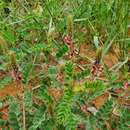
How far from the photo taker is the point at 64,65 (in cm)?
176

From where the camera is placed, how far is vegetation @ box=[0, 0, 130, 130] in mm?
1652

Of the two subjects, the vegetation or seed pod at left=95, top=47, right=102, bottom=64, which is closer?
seed pod at left=95, top=47, right=102, bottom=64

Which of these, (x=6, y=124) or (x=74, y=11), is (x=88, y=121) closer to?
(x=6, y=124)

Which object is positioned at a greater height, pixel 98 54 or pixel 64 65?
pixel 98 54

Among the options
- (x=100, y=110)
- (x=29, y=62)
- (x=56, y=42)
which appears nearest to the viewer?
(x=100, y=110)

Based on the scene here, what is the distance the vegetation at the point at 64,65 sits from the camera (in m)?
1.65

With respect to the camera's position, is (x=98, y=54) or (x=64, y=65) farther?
(x=64, y=65)

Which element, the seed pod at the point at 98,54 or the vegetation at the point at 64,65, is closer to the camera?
the seed pod at the point at 98,54

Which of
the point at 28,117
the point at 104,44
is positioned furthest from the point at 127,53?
the point at 28,117

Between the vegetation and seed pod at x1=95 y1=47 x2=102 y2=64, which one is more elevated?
seed pod at x1=95 y1=47 x2=102 y2=64

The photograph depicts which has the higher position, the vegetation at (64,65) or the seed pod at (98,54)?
the seed pod at (98,54)

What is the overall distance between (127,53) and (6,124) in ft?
2.68

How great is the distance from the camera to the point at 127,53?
2.19 metres

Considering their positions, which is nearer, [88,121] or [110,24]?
[88,121]
